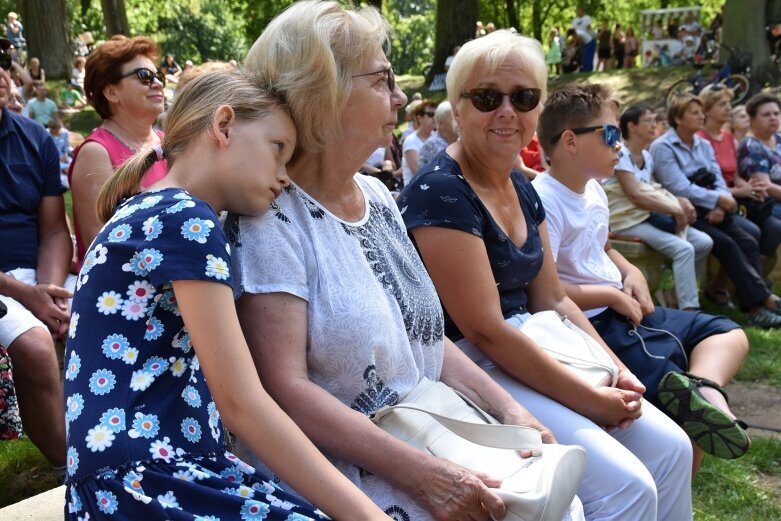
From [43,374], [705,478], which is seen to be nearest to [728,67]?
[705,478]

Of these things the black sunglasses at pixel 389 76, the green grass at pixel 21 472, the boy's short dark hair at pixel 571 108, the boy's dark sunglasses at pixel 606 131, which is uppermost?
the black sunglasses at pixel 389 76

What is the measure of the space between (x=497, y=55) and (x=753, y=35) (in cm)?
1502

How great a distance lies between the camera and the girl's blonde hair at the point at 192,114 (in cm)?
180

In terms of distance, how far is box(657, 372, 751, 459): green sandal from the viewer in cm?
280

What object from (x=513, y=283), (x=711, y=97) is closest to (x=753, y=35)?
(x=711, y=97)

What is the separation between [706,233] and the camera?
6965mm

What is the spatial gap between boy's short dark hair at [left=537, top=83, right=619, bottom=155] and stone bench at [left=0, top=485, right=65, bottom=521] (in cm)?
232

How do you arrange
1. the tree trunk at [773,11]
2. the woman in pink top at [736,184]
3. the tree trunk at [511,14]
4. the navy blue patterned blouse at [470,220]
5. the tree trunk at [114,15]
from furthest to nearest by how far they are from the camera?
the tree trunk at [511,14]
the tree trunk at [114,15]
the tree trunk at [773,11]
the woman in pink top at [736,184]
the navy blue patterned blouse at [470,220]

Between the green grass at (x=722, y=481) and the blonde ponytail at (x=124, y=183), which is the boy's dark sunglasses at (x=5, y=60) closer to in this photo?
the green grass at (x=722, y=481)

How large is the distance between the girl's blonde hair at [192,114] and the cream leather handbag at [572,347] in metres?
1.20

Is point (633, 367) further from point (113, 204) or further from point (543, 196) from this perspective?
point (113, 204)

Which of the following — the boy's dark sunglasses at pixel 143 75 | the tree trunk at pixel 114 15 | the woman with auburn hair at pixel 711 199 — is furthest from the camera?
the tree trunk at pixel 114 15

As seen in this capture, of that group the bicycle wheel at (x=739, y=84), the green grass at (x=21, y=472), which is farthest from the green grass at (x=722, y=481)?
the bicycle wheel at (x=739, y=84)

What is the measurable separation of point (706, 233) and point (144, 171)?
19.6 feet
